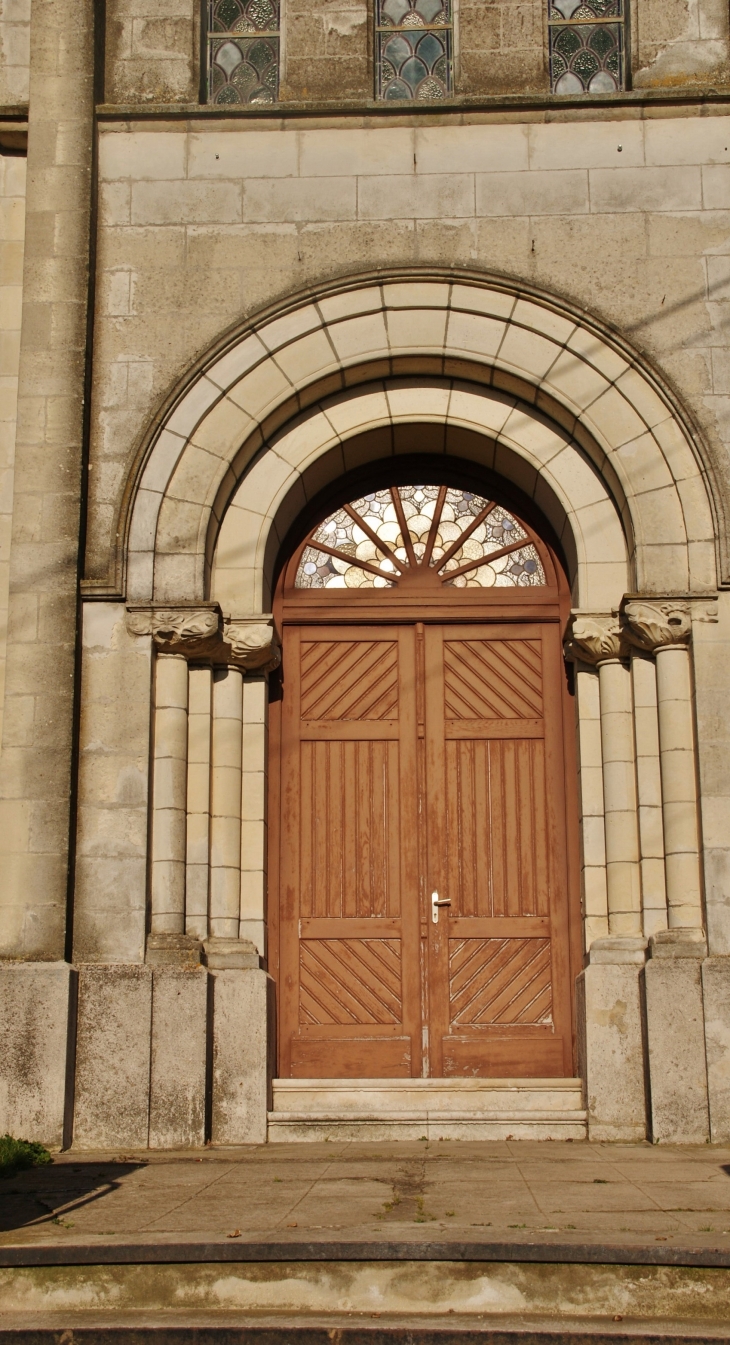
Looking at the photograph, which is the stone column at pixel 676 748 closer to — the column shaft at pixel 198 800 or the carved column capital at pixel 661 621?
the carved column capital at pixel 661 621

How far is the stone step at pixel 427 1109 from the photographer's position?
881 centimetres

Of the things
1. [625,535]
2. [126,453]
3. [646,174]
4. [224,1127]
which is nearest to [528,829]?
[625,535]

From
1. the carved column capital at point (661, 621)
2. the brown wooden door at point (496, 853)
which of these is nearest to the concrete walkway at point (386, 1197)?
the brown wooden door at point (496, 853)

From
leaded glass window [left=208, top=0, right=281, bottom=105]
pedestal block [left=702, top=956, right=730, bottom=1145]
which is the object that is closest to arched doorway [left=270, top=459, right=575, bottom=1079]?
pedestal block [left=702, top=956, right=730, bottom=1145]

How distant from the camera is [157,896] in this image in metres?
9.20

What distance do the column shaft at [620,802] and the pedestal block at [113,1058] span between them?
3065 millimetres

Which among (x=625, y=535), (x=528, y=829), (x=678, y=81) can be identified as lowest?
(x=528, y=829)

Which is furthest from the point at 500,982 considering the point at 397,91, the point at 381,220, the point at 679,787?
the point at 397,91

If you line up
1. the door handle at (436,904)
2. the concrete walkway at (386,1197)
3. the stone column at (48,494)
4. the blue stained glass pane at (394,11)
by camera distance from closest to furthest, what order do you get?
the concrete walkway at (386,1197) → the stone column at (48,494) → the door handle at (436,904) → the blue stained glass pane at (394,11)

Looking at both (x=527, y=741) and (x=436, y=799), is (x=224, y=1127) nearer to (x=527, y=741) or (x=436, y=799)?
(x=436, y=799)

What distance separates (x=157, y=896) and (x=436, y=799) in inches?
82.4

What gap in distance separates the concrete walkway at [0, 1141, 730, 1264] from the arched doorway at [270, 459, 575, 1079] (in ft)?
4.10

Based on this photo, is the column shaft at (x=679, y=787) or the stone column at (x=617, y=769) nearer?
the column shaft at (x=679, y=787)

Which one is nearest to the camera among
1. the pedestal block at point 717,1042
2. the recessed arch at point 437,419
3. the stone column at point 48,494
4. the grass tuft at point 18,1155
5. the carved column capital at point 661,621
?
the grass tuft at point 18,1155
